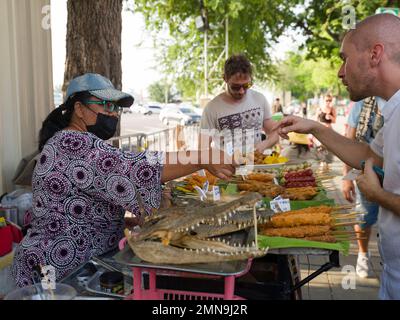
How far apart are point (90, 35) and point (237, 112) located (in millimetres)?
2032

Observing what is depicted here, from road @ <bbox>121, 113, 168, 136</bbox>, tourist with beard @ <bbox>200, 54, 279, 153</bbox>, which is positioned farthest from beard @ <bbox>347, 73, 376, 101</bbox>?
road @ <bbox>121, 113, 168, 136</bbox>

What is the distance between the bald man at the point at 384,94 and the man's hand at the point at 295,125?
65 centimetres

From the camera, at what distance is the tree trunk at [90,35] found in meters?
4.99

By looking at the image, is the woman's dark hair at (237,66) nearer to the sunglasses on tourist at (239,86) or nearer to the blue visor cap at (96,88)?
the sunglasses on tourist at (239,86)

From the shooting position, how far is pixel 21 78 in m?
4.97

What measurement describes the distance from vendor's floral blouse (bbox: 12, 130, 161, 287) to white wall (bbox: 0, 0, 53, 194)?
2.70 m

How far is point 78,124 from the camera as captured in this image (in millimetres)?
2703

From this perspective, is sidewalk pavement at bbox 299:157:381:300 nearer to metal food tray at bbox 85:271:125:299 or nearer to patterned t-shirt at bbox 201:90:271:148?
patterned t-shirt at bbox 201:90:271:148

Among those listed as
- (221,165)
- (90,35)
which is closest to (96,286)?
(221,165)

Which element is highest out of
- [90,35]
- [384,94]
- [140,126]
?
[90,35]

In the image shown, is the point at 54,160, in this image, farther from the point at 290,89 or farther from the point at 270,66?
the point at 290,89

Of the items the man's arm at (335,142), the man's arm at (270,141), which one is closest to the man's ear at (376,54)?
the man's arm at (335,142)

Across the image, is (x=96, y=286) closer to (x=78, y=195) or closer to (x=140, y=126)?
(x=78, y=195)

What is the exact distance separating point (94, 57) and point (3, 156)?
1.60m
